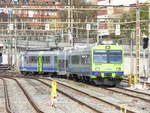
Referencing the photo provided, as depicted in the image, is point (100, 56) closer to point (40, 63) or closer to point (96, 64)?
point (96, 64)

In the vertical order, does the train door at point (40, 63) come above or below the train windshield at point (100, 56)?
below

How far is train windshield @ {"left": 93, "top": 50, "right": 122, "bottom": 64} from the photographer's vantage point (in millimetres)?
29844

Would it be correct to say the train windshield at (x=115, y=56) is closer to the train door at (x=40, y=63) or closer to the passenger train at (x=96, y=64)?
the passenger train at (x=96, y=64)

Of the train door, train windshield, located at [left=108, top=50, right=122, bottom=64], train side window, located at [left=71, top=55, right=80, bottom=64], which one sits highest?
train windshield, located at [left=108, top=50, right=122, bottom=64]

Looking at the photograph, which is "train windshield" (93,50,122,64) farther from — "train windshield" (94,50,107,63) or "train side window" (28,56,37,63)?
"train side window" (28,56,37,63)

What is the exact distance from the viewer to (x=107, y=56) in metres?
30.0

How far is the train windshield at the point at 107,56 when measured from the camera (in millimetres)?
29844

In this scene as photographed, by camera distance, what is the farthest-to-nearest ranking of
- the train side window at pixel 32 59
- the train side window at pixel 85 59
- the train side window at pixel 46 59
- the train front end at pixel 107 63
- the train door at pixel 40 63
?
the train side window at pixel 32 59 → the train door at pixel 40 63 → the train side window at pixel 46 59 → the train side window at pixel 85 59 → the train front end at pixel 107 63

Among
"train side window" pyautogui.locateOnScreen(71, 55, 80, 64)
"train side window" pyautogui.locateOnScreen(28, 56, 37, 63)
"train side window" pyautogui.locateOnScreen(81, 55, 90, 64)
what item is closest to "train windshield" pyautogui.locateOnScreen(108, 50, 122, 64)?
"train side window" pyautogui.locateOnScreen(81, 55, 90, 64)

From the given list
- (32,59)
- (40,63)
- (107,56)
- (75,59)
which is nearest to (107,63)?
(107,56)

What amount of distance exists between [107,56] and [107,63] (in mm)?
471

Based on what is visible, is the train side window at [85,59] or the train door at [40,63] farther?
the train door at [40,63]

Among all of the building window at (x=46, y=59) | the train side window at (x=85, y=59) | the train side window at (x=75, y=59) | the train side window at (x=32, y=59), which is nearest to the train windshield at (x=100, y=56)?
the train side window at (x=85, y=59)

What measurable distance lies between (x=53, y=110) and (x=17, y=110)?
52.8 inches
